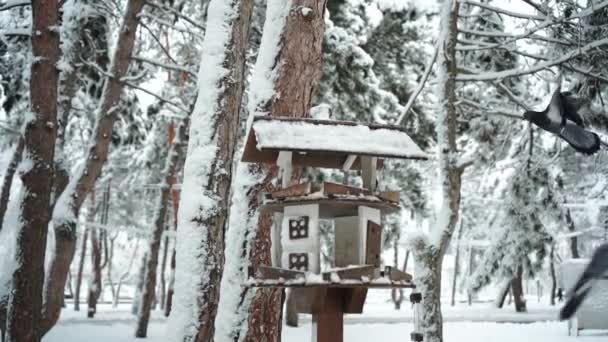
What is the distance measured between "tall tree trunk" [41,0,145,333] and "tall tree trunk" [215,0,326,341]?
15.3 feet

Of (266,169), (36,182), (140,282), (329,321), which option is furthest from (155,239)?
(329,321)

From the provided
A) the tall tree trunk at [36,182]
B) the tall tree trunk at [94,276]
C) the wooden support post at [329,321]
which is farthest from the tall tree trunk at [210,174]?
the tall tree trunk at [94,276]

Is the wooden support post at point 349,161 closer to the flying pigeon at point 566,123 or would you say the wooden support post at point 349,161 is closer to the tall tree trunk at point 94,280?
the flying pigeon at point 566,123

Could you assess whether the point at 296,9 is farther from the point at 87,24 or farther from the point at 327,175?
the point at 327,175

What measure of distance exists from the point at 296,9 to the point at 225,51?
0.79 metres

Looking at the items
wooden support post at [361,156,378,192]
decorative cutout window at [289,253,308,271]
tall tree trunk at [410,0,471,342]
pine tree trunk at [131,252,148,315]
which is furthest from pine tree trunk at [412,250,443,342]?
pine tree trunk at [131,252,148,315]

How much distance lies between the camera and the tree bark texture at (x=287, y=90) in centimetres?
484

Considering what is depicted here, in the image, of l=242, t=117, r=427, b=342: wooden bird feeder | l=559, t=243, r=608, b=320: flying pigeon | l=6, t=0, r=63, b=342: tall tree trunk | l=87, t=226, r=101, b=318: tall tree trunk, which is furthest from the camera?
l=87, t=226, r=101, b=318: tall tree trunk

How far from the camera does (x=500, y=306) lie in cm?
2795

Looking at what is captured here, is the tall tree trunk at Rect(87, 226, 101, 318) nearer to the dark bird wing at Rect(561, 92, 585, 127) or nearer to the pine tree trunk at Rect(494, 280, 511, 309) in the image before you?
the pine tree trunk at Rect(494, 280, 511, 309)

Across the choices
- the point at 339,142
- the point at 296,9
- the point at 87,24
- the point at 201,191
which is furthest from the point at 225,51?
the point at 87,24

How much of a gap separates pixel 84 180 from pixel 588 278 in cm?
903

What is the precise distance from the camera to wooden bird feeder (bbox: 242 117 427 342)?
3186 millimetres

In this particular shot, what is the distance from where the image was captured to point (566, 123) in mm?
4641
